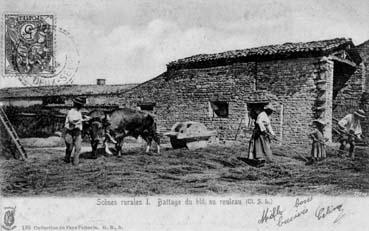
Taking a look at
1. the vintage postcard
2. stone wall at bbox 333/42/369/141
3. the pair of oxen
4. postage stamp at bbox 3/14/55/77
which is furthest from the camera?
stone wall at bbox 333/42/369/141

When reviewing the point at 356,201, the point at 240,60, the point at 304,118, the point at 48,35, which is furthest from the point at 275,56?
the point at 48,35

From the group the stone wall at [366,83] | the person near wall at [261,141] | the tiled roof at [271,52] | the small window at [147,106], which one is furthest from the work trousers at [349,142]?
the small window at [147,106]

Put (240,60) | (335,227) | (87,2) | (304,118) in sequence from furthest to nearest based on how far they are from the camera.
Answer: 1. (240,60)
2. (304,118)
3. (87,2)
4. (335,227)

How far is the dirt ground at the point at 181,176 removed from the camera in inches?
247

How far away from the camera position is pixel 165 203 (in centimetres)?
620

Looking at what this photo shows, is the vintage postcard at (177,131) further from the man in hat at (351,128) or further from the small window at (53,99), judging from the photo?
the small window at (53,99)

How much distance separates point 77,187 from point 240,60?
4.04 metres

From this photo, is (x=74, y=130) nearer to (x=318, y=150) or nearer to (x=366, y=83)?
(x=318, y=150)

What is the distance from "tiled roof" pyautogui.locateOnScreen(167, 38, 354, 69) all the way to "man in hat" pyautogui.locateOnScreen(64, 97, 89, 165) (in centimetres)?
200

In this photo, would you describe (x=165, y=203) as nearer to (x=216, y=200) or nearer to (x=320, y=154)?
(x=216, y=200)

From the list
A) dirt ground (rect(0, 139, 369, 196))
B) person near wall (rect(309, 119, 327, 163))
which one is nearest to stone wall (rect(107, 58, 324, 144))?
person near wall (rect(309, 119, 327, 163))

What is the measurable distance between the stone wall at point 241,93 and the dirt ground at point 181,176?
93 cm

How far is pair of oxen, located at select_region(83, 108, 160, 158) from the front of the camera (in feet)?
23.6

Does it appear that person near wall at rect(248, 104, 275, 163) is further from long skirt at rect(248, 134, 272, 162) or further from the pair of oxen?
the pair of oxen
